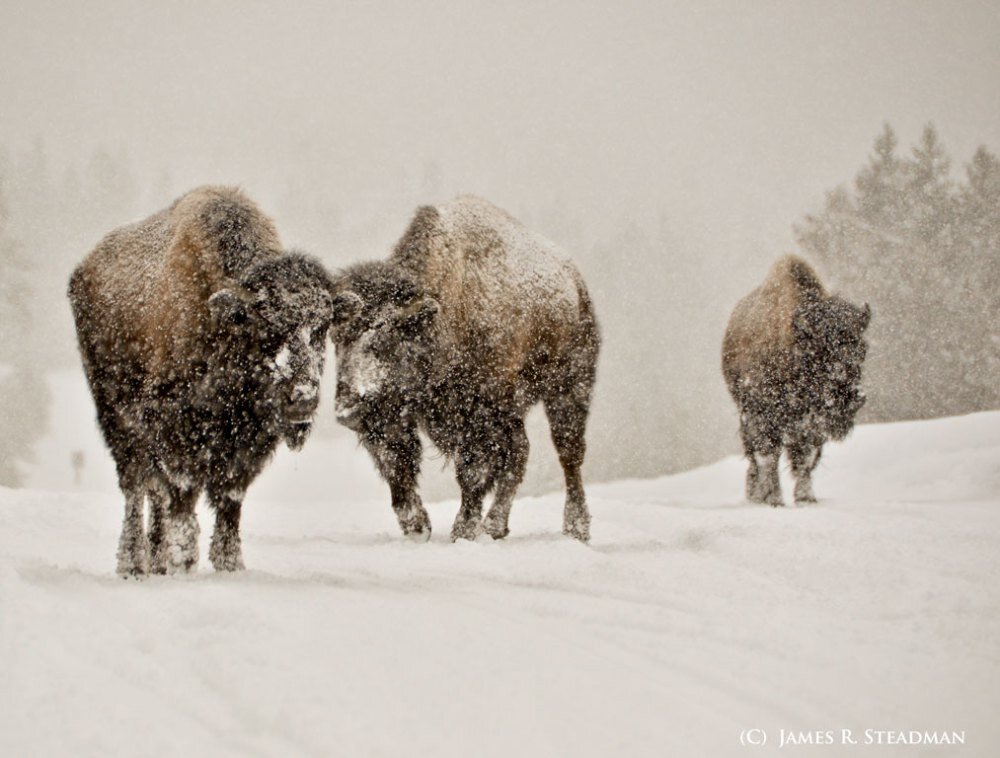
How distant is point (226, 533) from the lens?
224 inches

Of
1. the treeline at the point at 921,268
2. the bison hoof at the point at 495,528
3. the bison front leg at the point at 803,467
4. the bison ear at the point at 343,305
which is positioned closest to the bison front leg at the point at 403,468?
the bison hoof at the point at 495,528

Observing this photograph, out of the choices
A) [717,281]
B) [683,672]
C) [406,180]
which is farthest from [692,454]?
[406,180]

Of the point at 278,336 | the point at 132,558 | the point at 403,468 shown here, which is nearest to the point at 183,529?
the point at 132,558

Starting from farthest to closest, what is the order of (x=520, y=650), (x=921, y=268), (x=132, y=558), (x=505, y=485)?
(x=921, y=268)
(x=505, y=485)
(x=132, y=558)
(x=520, y=650)

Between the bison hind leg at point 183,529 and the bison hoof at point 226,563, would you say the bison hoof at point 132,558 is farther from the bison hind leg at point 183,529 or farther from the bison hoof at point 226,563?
the bison hoof at point 226,563

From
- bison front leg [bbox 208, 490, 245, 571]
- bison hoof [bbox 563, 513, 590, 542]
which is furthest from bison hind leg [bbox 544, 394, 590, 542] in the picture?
bison front leg [bbox 208, 490, 245, 571]

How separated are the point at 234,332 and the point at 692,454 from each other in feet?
107

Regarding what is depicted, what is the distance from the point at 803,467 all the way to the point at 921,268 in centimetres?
1823

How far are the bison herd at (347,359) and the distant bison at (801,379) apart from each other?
0.11 ft

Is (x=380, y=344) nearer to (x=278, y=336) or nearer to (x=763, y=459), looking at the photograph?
(x=278, y=336)

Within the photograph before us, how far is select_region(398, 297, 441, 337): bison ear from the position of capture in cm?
721

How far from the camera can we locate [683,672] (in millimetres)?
3336

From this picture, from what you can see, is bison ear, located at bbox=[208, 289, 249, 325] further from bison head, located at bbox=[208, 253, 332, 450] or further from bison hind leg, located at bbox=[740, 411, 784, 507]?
bison hind leg, located at bbox=[740, 411, 784, 507]

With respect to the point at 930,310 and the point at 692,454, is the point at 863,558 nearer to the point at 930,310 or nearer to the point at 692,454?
the point at 930,310
